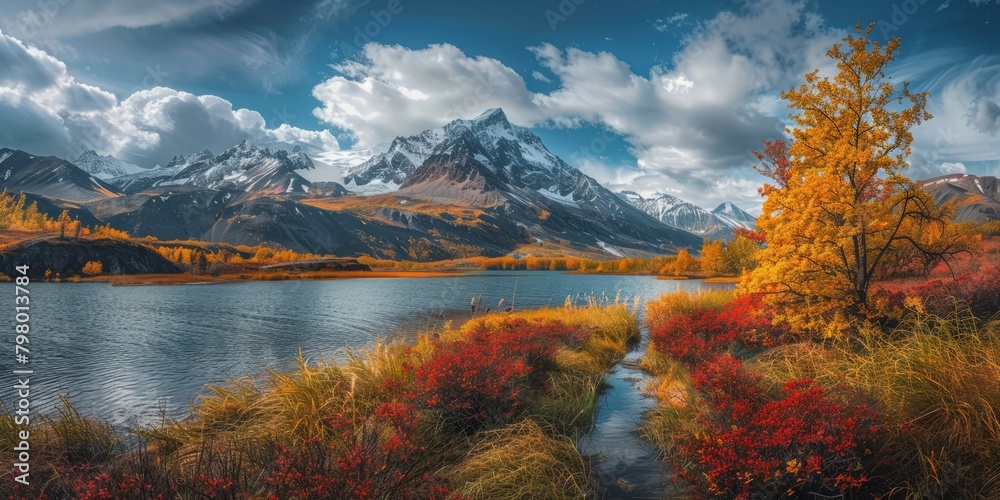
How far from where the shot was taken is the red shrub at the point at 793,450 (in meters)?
5.57

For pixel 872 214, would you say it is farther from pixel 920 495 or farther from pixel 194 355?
pixel 194 355

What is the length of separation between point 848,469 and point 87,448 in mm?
12411

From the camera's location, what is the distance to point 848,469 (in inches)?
225

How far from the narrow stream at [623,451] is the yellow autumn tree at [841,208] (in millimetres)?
4607

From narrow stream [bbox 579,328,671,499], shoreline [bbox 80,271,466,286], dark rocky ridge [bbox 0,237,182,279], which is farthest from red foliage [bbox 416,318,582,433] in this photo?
dark rocky ridge [bbox 0,237,182,279]

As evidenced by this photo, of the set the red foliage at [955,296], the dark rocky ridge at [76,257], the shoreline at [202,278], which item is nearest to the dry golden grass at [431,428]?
the red foliage at [955,296]

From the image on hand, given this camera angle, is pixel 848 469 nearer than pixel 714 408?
Yes

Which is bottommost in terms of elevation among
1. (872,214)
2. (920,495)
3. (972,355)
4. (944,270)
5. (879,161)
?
(920,495)

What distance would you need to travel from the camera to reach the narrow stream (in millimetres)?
7594

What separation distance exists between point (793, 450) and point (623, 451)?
12.5ft

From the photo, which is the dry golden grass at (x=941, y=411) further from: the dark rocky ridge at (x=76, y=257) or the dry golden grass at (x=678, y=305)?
the dark rocky ridge at (x=76, y=257)

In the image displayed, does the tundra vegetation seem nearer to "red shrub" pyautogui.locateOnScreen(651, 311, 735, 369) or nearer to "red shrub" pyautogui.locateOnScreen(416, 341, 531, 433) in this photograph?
"red shrub" pyautogui.locateOnScreen(651, 311, 735, 369)

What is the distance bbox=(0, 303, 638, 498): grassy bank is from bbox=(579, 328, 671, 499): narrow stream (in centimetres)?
43

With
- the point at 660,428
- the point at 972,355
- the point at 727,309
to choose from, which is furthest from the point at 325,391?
the point at 727,309
